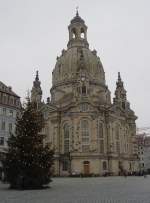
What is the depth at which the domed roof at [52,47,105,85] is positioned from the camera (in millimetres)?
97188

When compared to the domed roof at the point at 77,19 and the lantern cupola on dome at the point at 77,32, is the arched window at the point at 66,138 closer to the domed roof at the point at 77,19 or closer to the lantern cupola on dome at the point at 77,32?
the lantern cupola on dome at the point at 77,32

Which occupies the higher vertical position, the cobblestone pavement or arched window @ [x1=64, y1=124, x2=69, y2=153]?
arched window @ [x1=64, y1=124, x2=69, y2=153]

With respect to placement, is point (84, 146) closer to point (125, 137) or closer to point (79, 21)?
point (125, 137)

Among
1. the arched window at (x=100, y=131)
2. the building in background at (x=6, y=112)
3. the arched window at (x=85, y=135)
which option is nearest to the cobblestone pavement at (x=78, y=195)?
the building in background at (x=6, y=112)

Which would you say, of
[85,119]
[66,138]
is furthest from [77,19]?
[66,138]

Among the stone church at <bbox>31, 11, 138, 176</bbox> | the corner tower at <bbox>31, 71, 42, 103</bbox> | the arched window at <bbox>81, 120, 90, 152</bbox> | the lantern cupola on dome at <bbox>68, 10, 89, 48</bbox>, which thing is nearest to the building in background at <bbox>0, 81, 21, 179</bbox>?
the stone church at <bbox>31, 11, 138, 176</bbox>

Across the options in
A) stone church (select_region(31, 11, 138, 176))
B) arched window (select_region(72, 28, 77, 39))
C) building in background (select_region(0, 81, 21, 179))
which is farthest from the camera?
arched window (select_region(72, 28, 77, 39))

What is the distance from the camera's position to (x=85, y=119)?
83.3 metres

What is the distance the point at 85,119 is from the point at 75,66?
21461 mm

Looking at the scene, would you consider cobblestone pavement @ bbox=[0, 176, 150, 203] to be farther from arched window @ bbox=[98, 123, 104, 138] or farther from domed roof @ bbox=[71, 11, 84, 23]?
domed roof @ bbox=[71, 11, 84, 23]

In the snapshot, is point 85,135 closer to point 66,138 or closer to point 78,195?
point 66,138

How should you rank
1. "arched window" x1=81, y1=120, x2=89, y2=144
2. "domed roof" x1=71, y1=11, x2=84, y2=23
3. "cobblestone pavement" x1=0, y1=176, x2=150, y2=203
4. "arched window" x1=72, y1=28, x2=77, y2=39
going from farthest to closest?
1. "arched window" x1=72, y1=28, x2=77, y2=39
2. "domed roof" x1=71, y1=11, x2=84, y2=23
3. "arched window" x1=81, y1=120, x2=89, y2=144
4. "cobblestone pavement" x1=0, y1=176, x2=150, y2=203

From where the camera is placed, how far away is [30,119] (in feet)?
109

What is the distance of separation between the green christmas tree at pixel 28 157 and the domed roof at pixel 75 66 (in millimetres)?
62546
